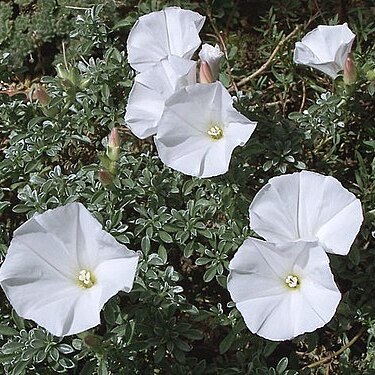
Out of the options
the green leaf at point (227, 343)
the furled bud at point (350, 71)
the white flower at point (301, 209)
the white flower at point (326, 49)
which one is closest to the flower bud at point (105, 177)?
the white flower at point (301, 209)

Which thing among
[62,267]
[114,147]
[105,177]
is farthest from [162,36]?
[62,267]

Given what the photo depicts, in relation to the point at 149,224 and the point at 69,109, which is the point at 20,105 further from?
the point at 149,224

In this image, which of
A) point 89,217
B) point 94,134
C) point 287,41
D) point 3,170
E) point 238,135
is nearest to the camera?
point 89,217

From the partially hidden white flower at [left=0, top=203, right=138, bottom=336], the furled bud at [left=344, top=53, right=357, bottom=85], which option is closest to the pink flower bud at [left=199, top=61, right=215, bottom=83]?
the furled bud at [left=344, top=53, right=357, bottom=85]

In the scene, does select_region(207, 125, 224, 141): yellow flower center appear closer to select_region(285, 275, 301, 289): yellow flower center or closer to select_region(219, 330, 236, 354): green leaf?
select_region(285, 275, 301, 289): yellow flower center

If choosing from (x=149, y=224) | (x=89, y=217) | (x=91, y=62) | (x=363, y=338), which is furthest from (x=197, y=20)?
(x=363, y=338)

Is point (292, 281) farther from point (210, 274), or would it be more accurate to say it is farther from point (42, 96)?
point (42, 96)
